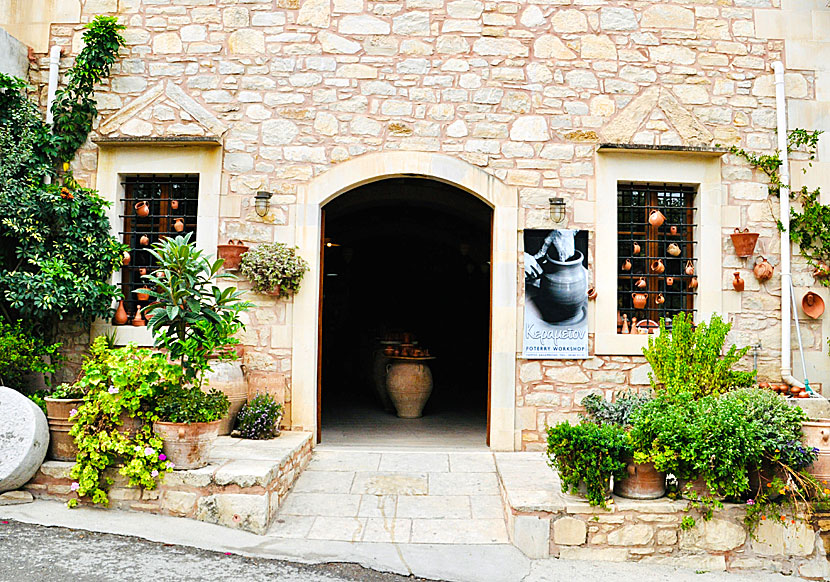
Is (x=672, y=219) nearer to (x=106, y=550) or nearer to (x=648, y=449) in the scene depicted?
(x=648, y=449)

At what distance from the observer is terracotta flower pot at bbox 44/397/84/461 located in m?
4.80

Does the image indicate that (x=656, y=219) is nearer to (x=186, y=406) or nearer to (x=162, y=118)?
(x=186, y=406)

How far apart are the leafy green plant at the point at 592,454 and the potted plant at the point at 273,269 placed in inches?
110

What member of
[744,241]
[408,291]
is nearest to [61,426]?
[744,241]

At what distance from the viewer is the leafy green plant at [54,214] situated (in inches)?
226

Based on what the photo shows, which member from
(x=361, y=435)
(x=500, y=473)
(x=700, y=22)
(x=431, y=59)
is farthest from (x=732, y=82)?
(x=361, y=435)

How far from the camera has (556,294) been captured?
20.1 ft

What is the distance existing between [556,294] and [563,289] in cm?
8

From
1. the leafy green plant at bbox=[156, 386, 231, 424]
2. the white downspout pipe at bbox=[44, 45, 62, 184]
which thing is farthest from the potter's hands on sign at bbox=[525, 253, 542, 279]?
the white downspout pipe at bbox=[44, 45, 62, 184]

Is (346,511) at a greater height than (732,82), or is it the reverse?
(732,82)

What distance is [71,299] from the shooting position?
5.80 metres

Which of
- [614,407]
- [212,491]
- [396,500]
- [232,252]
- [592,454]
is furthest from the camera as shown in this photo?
[232,252]

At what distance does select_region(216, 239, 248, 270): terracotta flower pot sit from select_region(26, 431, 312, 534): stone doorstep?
1.88 m

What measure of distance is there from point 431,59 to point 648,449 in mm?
3948
